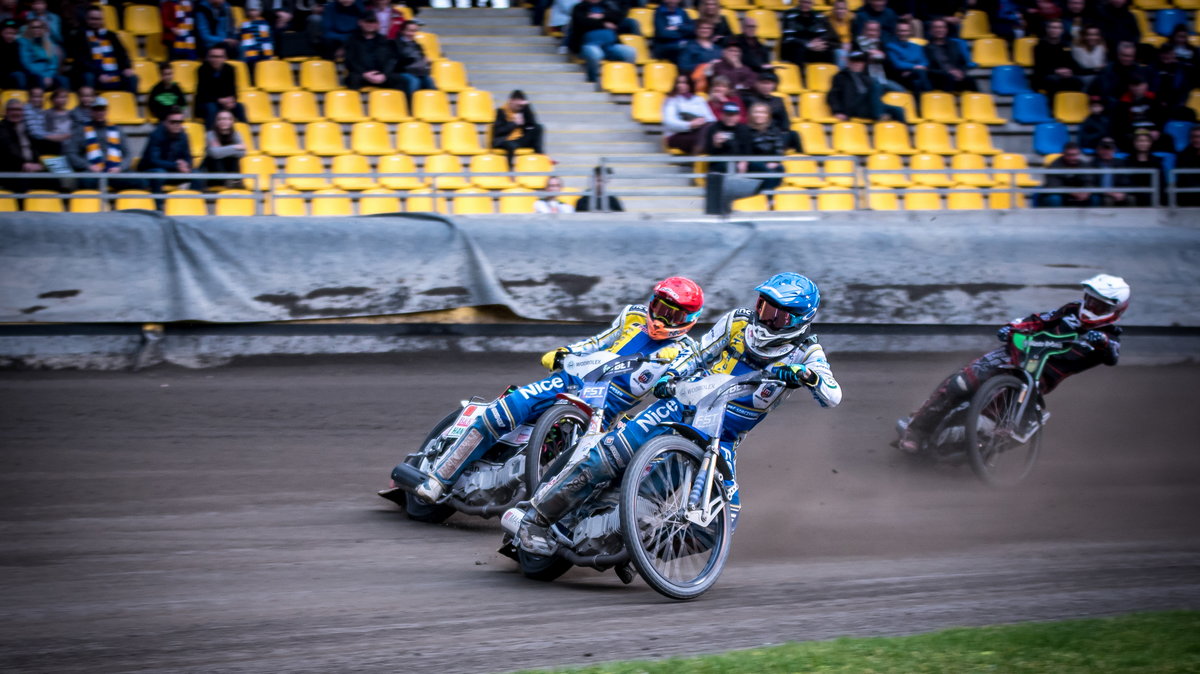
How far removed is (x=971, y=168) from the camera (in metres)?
16.5

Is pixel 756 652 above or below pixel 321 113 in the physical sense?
below

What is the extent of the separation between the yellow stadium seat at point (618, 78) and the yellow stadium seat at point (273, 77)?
4440 mm

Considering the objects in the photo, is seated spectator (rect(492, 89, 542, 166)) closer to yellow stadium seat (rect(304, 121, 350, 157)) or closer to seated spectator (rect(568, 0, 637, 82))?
yellow stadium seat (rect(304, 121, 350, 157))

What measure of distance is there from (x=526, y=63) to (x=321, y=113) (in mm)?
3508

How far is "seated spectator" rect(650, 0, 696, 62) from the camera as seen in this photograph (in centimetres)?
1741

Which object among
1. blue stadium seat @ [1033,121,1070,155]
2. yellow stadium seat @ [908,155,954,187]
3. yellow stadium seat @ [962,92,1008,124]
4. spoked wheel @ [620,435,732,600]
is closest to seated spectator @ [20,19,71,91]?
yellow stadium seat @ [908,155,954,187]

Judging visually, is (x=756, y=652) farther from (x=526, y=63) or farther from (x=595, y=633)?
(x=526, y=63)

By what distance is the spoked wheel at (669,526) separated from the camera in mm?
6070

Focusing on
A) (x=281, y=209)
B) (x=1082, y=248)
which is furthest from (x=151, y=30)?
(x=1082, y=248)

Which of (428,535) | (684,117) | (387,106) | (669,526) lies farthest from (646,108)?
(669,526)

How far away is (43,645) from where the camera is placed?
5102mm

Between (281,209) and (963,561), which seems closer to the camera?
(963,561)

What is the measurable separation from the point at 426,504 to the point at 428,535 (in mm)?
253

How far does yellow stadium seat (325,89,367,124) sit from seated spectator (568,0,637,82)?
370 centimetres
